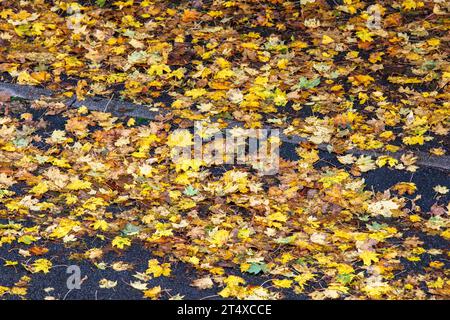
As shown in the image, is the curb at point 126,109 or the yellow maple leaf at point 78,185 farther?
the curb at point 126,109

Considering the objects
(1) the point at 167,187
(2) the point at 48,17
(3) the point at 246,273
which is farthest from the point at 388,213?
(2) the point at 48,17

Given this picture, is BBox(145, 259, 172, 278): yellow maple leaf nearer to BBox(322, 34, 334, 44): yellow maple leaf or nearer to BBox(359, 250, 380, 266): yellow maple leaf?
BBox(359, 250, 380, 266): yellow maple leaf

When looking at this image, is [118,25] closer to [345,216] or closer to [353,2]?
[353,2]

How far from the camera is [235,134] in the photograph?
24.6ft

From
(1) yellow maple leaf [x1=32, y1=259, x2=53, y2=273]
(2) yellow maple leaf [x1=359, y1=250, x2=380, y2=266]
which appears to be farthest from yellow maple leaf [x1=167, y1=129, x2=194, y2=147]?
(2) yellow maple leaf [x1=359, y1=250, x2=380, y2=266]

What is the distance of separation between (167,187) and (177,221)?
0.51 m

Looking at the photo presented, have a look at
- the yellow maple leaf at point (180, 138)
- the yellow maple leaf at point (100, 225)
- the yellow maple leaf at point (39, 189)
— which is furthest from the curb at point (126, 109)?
the yellow maple leaf at point (100, 225)

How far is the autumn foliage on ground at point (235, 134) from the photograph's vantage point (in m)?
5.93

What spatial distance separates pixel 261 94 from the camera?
8.13 metres

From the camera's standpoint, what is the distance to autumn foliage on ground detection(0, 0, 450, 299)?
5.93 meters

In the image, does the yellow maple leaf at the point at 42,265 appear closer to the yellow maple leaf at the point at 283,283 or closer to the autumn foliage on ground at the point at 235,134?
the autumn foliage on ground at the point at 235,134

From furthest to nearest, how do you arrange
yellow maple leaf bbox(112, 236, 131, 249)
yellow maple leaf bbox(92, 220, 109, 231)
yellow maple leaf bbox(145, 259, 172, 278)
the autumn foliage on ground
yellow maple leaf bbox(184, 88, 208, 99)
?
yellow maple leaf bbox(184, 88, 208, 99) < yellow maple leaf bbox(92, 220, 109, 231) < yellow maple leaf bbox(112, 236, 131, 249) < the autumn foliage on ground < yellow maple leaf bbox(145, 259, 172, 278)

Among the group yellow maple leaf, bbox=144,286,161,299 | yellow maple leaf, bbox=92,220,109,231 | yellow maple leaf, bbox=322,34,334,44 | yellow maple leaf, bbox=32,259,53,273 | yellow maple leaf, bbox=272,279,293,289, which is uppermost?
yellow maple leaf, bbox=322,34,334,44

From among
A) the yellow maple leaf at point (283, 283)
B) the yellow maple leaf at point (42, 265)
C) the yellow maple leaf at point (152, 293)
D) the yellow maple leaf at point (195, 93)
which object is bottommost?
the yellow maple leaf at point (283, 283)
